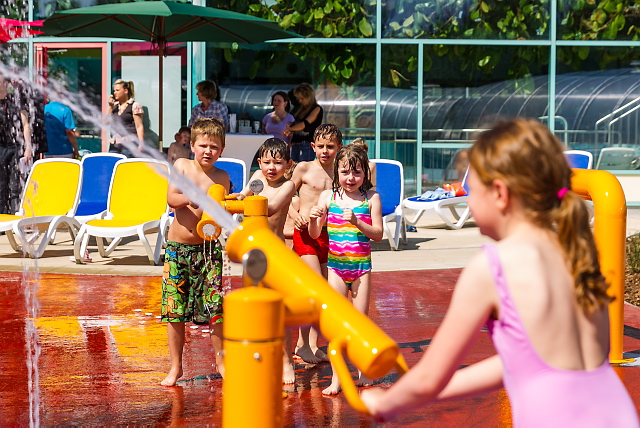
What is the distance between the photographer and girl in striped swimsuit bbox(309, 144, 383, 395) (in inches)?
194

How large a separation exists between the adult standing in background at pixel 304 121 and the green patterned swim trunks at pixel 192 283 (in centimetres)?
646

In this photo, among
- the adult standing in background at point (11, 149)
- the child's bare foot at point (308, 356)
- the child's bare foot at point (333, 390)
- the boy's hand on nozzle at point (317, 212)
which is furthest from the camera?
the adult standing in background at point (11, 149)

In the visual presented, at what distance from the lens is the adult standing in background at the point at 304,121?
36.9ft

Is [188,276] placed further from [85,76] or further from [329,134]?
[85,76]

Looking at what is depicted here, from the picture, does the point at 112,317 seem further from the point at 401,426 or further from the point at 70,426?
the point at 401,426

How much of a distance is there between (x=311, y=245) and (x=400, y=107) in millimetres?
9076

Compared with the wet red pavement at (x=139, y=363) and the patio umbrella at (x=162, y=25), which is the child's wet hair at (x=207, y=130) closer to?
the wet red pavement at (x=139, y=363)

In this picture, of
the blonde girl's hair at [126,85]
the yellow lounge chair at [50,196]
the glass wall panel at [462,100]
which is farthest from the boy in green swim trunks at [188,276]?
the glass wall panel at [462,100]

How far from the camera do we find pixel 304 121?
37.0 ft

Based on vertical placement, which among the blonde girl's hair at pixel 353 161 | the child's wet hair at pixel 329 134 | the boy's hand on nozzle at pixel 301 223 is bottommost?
the boy's hand on nozzle at pixel 301 223

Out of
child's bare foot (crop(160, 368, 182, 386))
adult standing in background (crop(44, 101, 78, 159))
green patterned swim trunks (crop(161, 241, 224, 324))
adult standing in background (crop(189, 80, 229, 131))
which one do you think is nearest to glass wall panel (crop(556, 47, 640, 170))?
adult standing in background (crop(189, 80, 229, 131))

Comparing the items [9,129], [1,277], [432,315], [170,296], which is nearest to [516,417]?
[170,296]

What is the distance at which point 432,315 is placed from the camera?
6.83 meters

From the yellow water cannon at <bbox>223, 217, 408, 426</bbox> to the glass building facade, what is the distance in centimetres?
1203
